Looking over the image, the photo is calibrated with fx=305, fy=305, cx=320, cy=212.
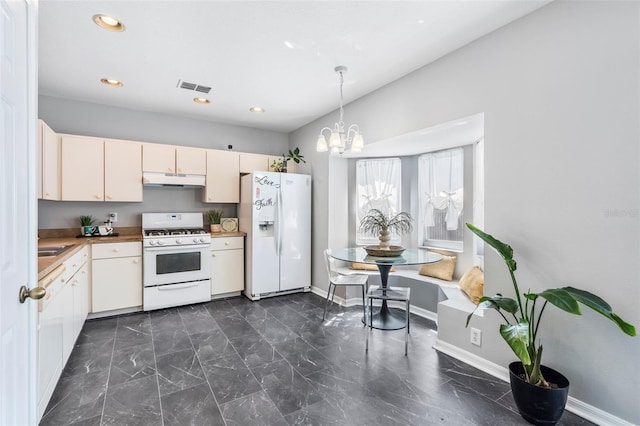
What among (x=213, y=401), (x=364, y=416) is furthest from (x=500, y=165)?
(x=213, y=401)

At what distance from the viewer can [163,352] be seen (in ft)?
8.90

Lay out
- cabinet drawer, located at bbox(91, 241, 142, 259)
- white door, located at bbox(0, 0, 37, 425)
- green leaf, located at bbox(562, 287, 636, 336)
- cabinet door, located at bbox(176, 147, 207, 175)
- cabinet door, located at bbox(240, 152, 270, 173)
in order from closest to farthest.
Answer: white door, located at bbox(0, 0, 37, 425)
green leaf, located at bbox(562, 287, 636, 336)
cabinet drawer, located at bbox(91, 241, 142, 259)
cabinet door, located at bbox(176, 147, 207, 175)
cabinet door, located at bbox(240, 152, 270, 173)

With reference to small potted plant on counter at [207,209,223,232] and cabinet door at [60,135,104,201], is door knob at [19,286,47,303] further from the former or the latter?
small potted plant on counter at [207,209,223,232]

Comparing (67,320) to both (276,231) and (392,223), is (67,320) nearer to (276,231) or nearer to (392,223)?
(276,231)

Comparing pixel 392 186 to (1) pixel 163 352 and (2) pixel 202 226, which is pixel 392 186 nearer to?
(2) pixel 202 226

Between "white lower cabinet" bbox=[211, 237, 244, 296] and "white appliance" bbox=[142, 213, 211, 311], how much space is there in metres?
0.10

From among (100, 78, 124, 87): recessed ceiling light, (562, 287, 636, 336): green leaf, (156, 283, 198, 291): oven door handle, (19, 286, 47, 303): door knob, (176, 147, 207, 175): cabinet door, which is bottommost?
(156, 283, 198, 291): oven door handle

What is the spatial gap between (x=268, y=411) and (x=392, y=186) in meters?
3.24

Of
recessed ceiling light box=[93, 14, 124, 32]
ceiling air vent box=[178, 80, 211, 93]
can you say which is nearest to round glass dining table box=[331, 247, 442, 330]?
ceiling air vent box=[178, 80, 211, 93]

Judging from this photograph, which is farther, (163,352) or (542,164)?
(163,352)

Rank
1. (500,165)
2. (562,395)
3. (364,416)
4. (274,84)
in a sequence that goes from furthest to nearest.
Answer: (274,84) → (500,165) → (364,416) → (562,395)

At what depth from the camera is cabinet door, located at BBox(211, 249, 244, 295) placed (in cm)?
419

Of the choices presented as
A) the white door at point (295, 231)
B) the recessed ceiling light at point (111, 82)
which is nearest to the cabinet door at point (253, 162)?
the white door at point (295, 231)

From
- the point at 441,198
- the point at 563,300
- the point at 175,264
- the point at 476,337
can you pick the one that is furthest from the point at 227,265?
the point at 563,300
